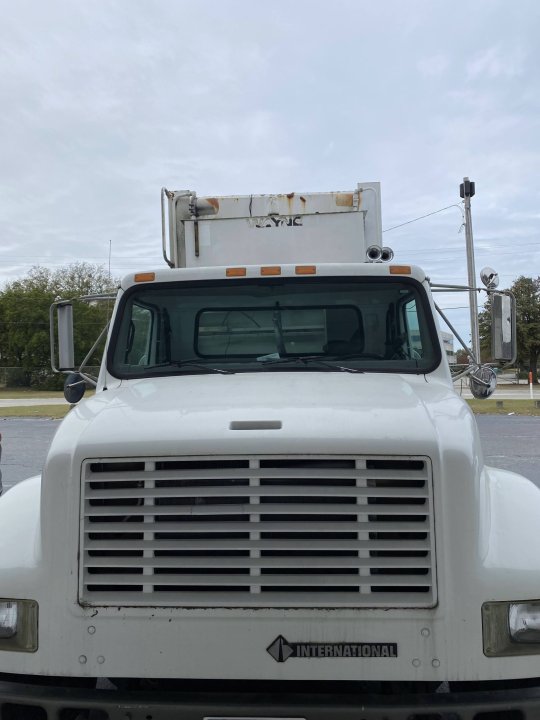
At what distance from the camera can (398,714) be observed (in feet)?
8.42

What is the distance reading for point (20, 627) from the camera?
2.84 metres

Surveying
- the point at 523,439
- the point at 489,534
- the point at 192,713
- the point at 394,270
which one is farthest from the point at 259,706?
the point at 523,439

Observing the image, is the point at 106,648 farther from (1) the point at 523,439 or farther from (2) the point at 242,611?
(1) the point at 523,439

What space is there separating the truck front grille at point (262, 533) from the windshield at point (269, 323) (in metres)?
1.43

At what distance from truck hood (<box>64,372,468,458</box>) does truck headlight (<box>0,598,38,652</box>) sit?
2.12 feet

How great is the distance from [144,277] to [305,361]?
3.72ft

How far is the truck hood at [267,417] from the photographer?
8.99ft

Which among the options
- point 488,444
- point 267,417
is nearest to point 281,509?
point 267,417

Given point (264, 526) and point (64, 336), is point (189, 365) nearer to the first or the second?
point (64, 336)

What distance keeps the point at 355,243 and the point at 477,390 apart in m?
2.14

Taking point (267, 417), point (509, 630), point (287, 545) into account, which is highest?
point (267, 417)

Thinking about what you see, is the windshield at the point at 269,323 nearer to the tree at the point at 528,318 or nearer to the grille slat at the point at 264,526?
the grille slat at the point at 264,526

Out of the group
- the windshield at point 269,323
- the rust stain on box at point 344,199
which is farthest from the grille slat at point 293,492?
the rust stain on box at point 344,199

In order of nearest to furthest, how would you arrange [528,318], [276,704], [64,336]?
[276,704] → [64,336] → [528,318]
